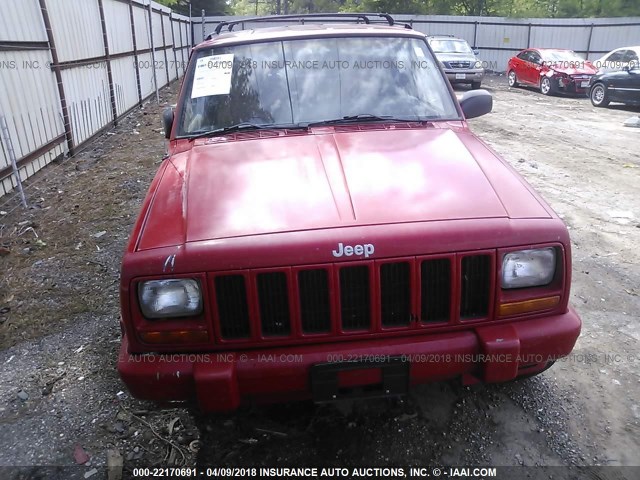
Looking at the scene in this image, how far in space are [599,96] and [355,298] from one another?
15.1m

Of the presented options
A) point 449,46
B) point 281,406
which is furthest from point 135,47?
point 281,406

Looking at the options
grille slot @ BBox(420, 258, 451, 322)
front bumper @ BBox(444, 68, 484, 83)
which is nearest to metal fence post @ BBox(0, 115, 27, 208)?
grille slot @ BBox(420, 258, 451, 322)

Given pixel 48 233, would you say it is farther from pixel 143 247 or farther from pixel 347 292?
pixel 347 292

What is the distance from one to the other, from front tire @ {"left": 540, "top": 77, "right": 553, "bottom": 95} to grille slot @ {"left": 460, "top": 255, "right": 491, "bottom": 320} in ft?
55.2

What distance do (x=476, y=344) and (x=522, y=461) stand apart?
745 millimetres

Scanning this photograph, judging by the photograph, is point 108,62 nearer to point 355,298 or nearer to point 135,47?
point 135,47

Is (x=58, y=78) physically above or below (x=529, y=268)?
above

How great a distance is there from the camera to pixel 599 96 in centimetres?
1423

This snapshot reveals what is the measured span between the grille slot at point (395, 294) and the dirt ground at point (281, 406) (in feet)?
2.60

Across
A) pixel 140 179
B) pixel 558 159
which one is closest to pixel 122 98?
pixel 140 179

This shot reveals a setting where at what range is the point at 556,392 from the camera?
288 cm

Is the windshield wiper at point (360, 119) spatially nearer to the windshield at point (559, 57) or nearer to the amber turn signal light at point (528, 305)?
the amber turn signal light at point (528, 305)

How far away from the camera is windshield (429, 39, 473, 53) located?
17.7m

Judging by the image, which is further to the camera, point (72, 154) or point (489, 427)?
point (72, 154)
